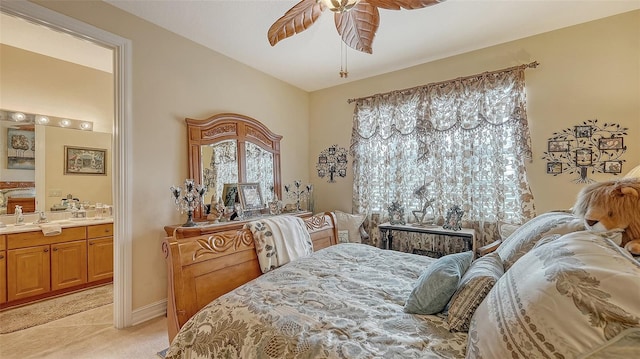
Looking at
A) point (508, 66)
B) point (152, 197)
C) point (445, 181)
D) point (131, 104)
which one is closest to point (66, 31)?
point (131, 104)

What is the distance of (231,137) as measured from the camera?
335 cm

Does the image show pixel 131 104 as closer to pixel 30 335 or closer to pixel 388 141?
pixel 30 335

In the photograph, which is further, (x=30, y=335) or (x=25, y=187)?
(x=25, y=187)

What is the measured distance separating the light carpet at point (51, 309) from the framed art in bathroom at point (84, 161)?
5.33 feet

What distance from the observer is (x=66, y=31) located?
7.10 ft

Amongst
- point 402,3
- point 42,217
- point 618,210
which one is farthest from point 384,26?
point 42,217

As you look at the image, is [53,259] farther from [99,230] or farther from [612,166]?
[612,166]

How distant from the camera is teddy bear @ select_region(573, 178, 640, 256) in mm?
982

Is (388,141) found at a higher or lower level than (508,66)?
lower

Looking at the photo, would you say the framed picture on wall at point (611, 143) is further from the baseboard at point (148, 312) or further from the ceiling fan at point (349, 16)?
the baseboard at point (148, 312)

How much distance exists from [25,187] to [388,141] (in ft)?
15.1

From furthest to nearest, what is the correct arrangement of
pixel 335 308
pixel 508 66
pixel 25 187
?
1. pixel 25 187
2. pixel 508 66
3. pixel 335 308

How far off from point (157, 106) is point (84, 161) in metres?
2.04

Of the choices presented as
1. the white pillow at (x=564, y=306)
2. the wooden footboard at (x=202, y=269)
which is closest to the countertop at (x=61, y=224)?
the wooden footboard at (x=202, y=269)
